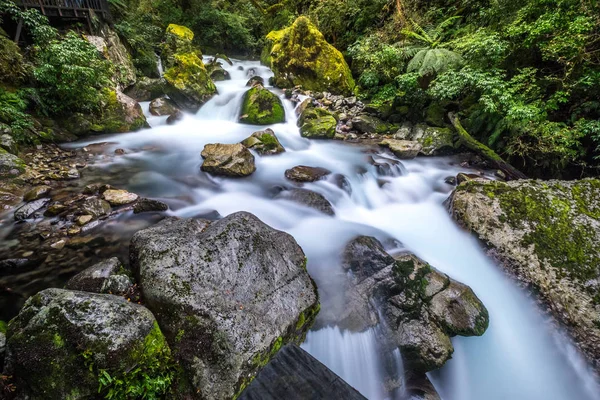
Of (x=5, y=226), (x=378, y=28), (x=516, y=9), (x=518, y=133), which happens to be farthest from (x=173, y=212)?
(x=378, y=28)

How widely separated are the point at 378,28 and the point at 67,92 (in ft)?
36.3

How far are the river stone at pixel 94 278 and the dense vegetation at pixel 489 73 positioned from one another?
5.49 metres

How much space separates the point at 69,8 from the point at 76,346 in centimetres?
1197

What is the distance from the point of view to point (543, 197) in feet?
13.0

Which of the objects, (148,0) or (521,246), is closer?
A: (521,246)

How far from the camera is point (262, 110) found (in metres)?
9.59

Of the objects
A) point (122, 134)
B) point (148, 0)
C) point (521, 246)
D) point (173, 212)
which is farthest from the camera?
point (148, 0)

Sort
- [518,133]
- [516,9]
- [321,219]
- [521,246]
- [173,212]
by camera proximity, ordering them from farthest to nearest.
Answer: [516,9], [518,133], [321,219], [173,212], [521,246]

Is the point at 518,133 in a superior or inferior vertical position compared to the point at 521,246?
superior

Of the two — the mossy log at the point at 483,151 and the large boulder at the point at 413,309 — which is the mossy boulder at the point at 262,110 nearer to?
the mossy log at the point at 483,151

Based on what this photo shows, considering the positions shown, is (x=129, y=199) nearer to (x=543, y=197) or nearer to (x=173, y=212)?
(x=173, y=212)

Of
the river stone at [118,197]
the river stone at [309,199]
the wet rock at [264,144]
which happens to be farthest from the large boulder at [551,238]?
the river stone at [118,197]

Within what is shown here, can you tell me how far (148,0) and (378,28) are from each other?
14023 millimetres

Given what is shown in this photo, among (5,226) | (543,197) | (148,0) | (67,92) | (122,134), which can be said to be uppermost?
(148,0)
